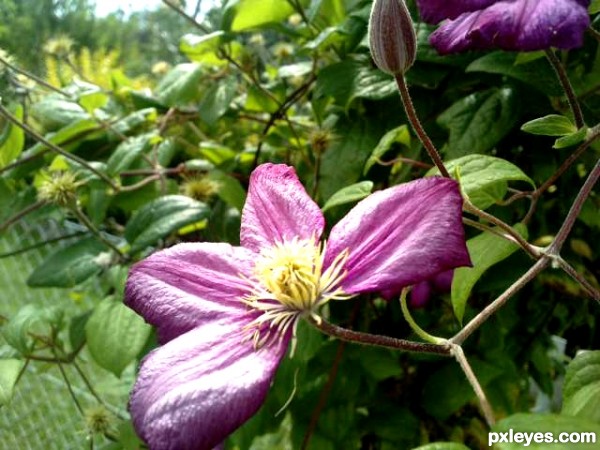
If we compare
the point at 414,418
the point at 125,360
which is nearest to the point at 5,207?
the point at 125,360

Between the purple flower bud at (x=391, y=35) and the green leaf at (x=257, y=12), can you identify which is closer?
the purple flower bud at (x=391, y=35)

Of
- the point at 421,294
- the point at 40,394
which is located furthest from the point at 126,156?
the point at 40,394

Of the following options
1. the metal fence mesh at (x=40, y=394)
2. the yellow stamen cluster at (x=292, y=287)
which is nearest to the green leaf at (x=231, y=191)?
the metal fence mesh at (x=40, y=394)

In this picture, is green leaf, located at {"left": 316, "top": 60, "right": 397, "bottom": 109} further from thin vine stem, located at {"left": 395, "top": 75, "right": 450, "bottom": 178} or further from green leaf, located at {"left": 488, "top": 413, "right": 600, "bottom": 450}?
green leaf, located at {"left": 488, "top": 413, "right": 600, "bottom": 450}

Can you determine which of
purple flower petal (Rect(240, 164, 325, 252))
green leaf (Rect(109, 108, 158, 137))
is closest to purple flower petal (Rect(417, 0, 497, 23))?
purple flower petal (Rect(240, 164, 325, 252))

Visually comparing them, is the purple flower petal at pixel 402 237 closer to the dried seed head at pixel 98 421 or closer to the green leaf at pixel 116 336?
the green leaf at pixel 116 336

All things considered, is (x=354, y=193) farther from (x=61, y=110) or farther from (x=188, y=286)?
(x=61, y=110)

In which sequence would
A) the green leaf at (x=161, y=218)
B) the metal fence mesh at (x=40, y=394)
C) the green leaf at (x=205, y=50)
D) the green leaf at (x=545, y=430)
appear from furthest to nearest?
the metal fence mesh at (x=40, y=394) → the green leaf at (x=205, y=50) → the green leaf at (x=161, y=218) → the green leaf at (x=545, y=430)

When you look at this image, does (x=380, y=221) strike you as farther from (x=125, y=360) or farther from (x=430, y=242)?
(x=125, y=360)

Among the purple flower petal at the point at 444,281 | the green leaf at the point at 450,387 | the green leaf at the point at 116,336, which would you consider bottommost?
the green leaf at the point at 450,387
